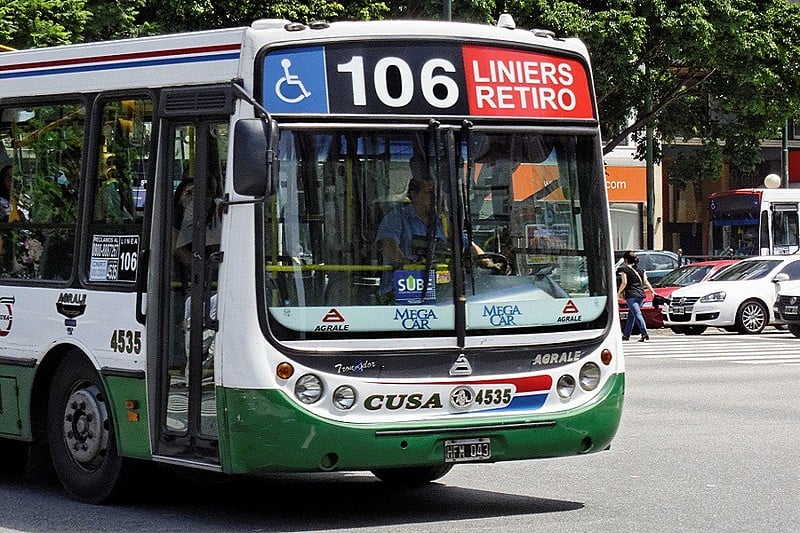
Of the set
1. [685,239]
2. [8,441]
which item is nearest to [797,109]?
[685,239]

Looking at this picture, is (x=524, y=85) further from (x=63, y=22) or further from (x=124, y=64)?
(x=63, y=22)

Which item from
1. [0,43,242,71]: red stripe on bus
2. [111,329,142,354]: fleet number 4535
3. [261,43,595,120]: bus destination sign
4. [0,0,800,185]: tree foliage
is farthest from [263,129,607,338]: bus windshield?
[0,0,800,185]: tree foliage

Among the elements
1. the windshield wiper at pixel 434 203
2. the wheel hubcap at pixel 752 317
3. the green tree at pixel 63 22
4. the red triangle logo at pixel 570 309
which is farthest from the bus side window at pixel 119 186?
the wheel hubcap at pixel 752 317

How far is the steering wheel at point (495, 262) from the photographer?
9195mm

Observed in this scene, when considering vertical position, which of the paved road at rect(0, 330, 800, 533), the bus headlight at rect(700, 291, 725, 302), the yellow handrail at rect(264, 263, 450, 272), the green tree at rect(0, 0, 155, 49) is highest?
the green tree at rect(0, 0, 155, 49)

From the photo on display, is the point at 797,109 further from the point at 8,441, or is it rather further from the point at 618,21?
the point at 8,441

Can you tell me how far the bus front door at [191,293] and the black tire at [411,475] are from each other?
6.10ft

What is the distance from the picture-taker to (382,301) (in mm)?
8891

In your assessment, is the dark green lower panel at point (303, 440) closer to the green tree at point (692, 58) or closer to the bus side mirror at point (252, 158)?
the bus side mirror at point (252, 158)

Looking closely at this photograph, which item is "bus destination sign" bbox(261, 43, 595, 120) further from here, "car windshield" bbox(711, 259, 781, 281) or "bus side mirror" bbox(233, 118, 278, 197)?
"car windshield" bbox(711, 259, 781, 281)

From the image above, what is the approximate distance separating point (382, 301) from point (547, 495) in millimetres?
2124

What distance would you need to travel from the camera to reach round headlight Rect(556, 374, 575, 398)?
9.31 meters

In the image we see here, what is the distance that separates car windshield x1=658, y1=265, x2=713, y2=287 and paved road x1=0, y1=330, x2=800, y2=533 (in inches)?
740

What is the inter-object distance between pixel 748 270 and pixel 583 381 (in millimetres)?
23796
